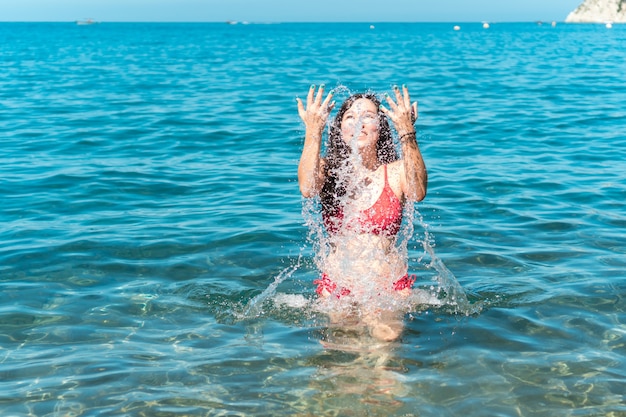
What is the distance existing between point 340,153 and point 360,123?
314 millimetres

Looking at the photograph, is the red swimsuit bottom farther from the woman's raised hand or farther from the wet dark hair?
the woman's raised hand

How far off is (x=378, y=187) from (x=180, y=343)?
2037mm

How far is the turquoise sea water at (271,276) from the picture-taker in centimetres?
523

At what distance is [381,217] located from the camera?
623 cm

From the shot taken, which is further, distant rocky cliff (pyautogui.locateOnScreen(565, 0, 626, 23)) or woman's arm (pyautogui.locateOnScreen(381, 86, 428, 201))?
distant rocky cliff (pyautogui.locateOnScreen(565, 0, 626, 23))

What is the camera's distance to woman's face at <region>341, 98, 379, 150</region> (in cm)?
605

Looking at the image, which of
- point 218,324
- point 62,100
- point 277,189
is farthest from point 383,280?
point 62,100

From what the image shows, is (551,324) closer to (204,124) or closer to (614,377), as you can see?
(614,377)

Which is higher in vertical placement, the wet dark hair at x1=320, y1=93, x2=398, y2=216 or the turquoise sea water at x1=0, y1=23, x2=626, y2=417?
the wet dark hair at x1=320, y1=93, x2=398, y2=216

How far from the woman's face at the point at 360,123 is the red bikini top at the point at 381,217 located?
0.99ft

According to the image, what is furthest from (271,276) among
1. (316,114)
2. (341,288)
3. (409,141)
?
(409,141)

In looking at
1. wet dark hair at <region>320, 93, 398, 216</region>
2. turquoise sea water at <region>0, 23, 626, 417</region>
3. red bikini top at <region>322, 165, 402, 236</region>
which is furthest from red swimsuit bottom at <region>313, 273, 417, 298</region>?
wet dark hair at <region>320, 93, 398, 216</region>

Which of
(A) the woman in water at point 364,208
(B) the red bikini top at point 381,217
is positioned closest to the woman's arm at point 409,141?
(A) the woman in water at point 364,208

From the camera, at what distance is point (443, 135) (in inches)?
644
